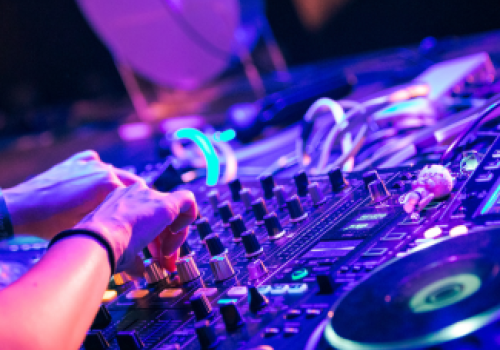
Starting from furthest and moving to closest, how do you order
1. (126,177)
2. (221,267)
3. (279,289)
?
1. (126,177)
2. (221,267)
3. (279,289)

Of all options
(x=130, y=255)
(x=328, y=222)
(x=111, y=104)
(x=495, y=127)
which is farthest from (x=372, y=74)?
(x=111, y=104)

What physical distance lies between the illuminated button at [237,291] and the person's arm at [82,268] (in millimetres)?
177

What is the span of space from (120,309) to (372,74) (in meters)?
1.38

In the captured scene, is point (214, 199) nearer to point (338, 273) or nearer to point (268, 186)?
point (268, 186)

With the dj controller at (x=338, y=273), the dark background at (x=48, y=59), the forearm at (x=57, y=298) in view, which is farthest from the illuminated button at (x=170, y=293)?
the dark background at (x=48, y=59)

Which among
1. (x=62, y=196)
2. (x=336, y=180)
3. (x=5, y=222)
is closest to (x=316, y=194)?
(x=336, y=180)

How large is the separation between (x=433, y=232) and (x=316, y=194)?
31cm

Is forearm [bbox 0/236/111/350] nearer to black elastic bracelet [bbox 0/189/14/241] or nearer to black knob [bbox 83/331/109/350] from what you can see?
black knob [bbox 83/331/109/350]

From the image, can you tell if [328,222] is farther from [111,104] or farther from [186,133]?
[111,104]

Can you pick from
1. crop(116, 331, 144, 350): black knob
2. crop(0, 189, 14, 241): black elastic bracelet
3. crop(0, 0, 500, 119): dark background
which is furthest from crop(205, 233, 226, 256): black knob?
crop(0, 0, 500, 119): dark background

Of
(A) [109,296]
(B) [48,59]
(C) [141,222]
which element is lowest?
(A) [109,296]

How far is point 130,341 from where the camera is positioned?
2.33 ft

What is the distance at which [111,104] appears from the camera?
3691mm

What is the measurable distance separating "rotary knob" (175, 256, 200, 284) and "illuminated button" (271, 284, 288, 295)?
0.20m
